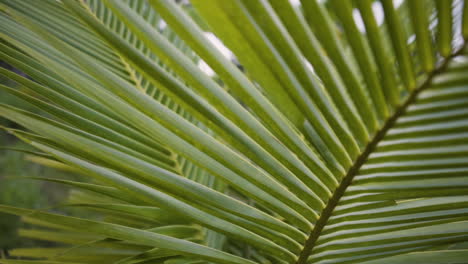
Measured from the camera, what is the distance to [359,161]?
16.0 inches

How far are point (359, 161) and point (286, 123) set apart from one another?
10 cm

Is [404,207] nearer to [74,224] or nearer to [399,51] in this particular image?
[399,51]

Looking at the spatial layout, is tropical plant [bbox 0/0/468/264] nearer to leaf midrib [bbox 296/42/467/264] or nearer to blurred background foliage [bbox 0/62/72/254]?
leaf midrib [bbox 296/42/467/264]

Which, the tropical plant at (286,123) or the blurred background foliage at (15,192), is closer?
the tropical plant at (286,123)

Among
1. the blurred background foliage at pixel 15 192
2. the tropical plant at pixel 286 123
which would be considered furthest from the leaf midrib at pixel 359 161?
the blurred background foliage at pixel 15 192

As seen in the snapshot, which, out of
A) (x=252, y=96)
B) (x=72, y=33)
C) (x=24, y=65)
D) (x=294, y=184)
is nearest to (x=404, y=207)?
(x=294, y=184)

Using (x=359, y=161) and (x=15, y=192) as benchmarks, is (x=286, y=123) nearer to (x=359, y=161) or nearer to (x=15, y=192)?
(x=359, y=161)

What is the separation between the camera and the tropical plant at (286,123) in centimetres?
31

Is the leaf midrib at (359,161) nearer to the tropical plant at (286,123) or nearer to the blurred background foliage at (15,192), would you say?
the tropical plant at (286,123)

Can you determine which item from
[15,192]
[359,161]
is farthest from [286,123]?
[15,192]

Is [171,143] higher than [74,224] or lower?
higher

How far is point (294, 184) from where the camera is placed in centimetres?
42

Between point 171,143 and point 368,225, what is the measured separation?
0.28 m

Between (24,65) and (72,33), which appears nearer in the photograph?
(24,65)
